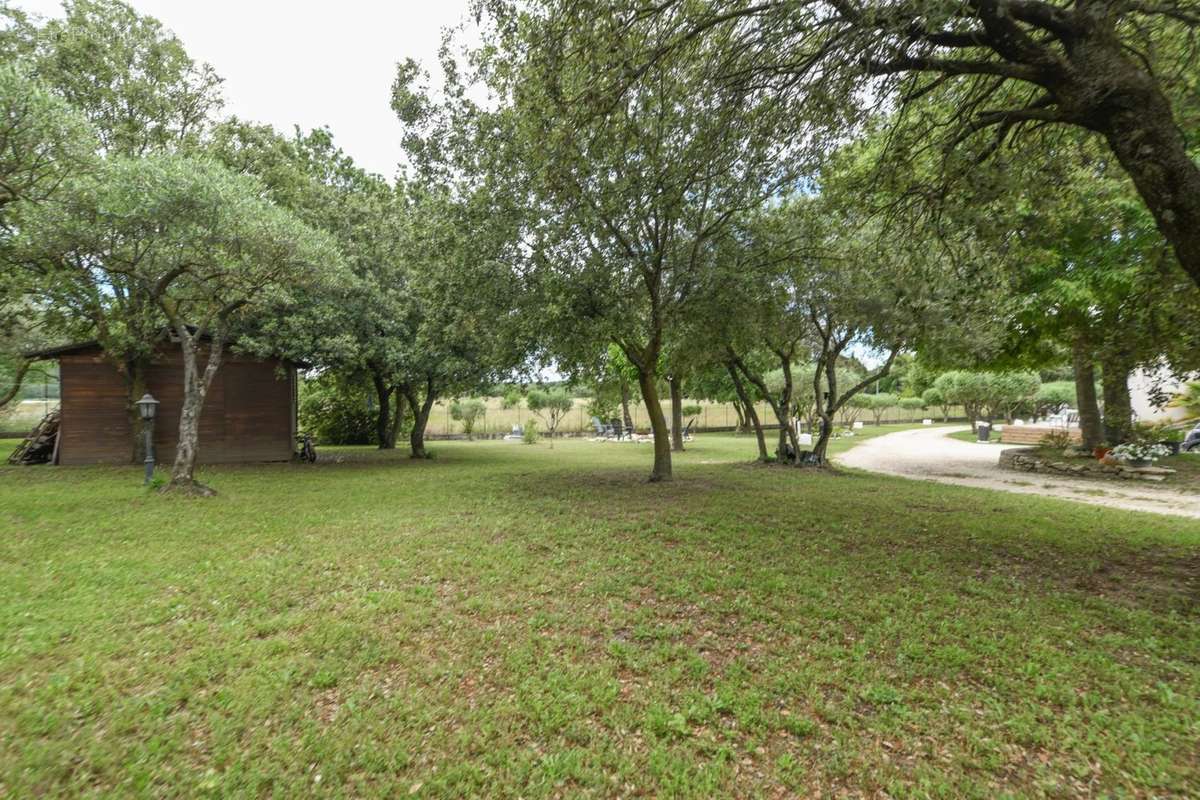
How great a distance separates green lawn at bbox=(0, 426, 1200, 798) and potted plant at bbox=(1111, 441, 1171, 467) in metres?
6.34

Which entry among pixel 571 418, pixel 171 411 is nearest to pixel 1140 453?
pixel 171 411

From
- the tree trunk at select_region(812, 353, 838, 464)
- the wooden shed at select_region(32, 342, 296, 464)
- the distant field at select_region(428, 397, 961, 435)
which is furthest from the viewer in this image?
the distant field at select_region(428, 397, 961, 435)

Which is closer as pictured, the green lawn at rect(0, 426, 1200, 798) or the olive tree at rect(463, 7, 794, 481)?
the green lawn at rect(0, 426, 1200, 798)

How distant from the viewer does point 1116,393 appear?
497 inches

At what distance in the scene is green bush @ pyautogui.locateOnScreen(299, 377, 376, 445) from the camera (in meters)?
24.4

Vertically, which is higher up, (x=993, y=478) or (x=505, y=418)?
(x=505, y=418)

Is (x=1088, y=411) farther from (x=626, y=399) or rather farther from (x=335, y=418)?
(x=335, y=418)

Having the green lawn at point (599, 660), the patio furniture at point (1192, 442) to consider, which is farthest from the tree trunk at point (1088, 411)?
the green lawn at point (599, 660)

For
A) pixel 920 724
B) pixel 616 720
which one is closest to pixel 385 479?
pixel 616 720

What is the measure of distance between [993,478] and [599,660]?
13287 mm

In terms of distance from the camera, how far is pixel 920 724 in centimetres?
289

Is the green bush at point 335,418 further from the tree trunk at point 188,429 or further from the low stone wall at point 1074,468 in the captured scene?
the low stone wall at point 1074,468

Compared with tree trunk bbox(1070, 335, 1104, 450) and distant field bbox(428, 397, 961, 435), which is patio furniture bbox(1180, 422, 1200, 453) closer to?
tree trunk bbox(1070, 335, 1104, 450)

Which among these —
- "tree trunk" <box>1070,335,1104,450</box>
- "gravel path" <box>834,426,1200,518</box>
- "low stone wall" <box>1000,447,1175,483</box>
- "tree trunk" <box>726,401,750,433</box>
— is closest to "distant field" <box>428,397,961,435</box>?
"tree trunk" <box>726,401,750,433</box>
